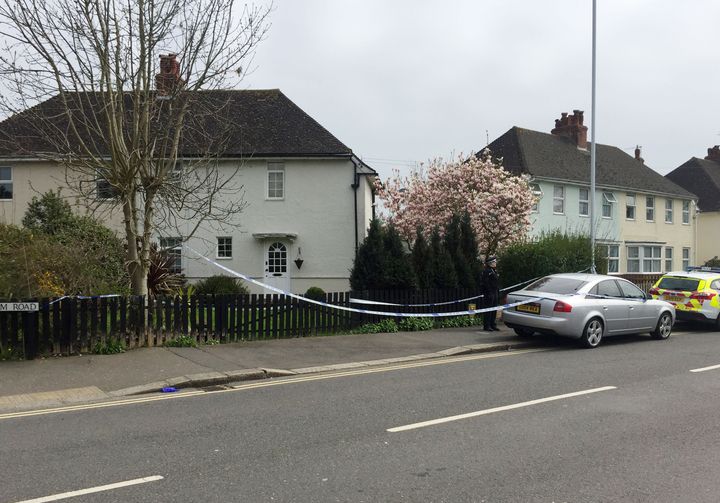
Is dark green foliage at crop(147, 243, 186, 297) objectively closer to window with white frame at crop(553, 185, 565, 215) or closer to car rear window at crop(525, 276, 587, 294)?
car rear window at crop(525, 276, 587, 294)

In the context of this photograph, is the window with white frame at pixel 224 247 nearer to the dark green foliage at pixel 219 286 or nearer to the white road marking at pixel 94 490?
the dark green foliage at pixel 219 286

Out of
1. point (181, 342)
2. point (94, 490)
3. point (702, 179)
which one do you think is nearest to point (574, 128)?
point (702, 179)

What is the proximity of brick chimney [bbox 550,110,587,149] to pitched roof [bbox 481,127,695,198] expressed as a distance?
1.55 ft

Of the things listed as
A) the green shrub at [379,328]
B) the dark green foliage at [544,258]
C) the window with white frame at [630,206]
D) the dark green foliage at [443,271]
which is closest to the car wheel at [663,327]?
the dark green foliage at [544,258]

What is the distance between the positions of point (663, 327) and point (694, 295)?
2400mm

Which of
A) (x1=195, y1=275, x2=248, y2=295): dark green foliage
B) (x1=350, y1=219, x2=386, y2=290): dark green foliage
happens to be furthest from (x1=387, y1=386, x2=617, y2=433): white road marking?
(x1=195, y1=275, x2=248, y2=295): dark green foliage

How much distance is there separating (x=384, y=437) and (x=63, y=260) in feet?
25.5

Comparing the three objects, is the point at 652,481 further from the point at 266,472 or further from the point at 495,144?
the point at 495,144

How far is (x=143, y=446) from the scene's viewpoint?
5824 millimetres

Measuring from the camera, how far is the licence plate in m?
12.5

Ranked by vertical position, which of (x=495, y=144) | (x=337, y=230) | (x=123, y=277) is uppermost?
(x=495, y=144)

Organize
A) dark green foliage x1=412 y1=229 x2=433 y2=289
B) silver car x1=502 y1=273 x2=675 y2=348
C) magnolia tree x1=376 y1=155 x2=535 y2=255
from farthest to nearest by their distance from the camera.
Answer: magnolia tree x1=376 y1=155 x2=535 y2=255 < dark green foliage x1=412 y1=229 x2=433 y2=289 < silver car x1=502 y1=273 x2=675 y2=348

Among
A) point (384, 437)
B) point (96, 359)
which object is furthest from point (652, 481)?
point (96, 359)

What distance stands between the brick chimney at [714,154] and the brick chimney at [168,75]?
48373 mm
